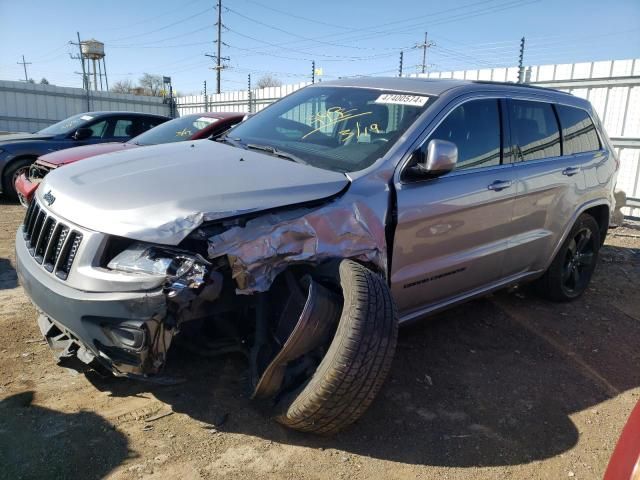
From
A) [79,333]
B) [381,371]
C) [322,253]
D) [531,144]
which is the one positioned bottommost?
[381,371]

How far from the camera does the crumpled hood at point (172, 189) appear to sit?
2.33 metres

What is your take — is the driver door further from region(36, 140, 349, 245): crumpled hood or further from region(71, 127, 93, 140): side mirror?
region(71, 127, 93, 140): side mirror

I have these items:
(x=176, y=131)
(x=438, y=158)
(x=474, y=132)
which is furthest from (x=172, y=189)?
(x=176, y=131)

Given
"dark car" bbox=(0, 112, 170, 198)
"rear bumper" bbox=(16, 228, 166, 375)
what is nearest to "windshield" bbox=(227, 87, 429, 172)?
"rear bumper" bbox=(16, 228, 166, 375)

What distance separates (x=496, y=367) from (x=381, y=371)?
1.48 metres

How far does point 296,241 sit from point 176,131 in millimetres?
4856

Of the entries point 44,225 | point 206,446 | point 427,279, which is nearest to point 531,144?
point 427,279

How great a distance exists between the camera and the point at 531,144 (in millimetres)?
4020

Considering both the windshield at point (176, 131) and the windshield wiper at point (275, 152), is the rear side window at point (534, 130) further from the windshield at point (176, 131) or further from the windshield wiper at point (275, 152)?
the windshield at point (176, 131)

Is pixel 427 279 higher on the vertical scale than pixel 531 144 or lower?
lower

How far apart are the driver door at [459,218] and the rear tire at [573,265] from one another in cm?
109

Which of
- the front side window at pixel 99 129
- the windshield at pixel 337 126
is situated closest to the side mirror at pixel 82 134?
the front side window at pixel 99 129

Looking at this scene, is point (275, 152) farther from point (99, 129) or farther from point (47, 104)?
point (47, 104)

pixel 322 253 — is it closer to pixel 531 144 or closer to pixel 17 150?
pixel 531 144
